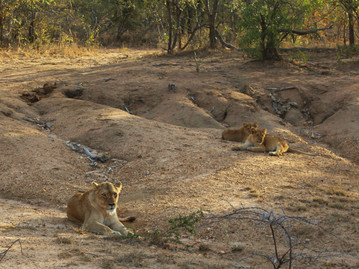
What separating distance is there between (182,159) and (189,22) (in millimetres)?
12191

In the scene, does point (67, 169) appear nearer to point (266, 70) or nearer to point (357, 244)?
point (357, 244)

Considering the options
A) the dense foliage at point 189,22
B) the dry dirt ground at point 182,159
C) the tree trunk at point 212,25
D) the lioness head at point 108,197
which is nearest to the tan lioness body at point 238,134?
the dry dirt ground at point 182,159

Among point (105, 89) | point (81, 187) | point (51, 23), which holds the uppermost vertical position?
point (51, 23)

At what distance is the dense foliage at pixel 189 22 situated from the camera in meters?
15.1

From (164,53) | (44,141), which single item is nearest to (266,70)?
(164,53)

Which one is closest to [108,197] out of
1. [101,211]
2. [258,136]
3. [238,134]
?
[101,211]

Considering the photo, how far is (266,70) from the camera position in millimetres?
15367

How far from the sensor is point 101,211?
6.11 meters

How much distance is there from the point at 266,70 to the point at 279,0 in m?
2.24

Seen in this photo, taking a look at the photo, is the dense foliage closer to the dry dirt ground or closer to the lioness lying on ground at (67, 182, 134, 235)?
the dry dirt ground

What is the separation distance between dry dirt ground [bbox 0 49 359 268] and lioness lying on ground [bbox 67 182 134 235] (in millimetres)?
217

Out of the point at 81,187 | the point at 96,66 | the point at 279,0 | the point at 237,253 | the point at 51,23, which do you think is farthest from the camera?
the point at 51,23

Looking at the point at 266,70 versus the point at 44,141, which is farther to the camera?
the point at 266,70

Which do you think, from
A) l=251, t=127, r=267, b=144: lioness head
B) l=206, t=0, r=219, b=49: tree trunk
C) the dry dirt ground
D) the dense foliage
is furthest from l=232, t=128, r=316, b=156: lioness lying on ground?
l=206, t=0, r=219, b=49: tree trunk
